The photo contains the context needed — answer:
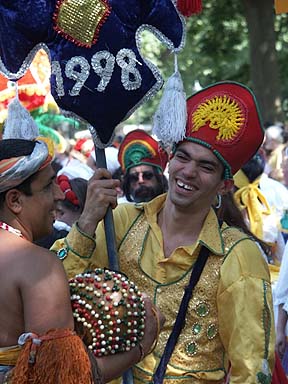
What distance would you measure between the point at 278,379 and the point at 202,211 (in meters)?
1.05

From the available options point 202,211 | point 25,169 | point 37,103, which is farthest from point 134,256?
point 37,103

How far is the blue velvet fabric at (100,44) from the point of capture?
3.40 m

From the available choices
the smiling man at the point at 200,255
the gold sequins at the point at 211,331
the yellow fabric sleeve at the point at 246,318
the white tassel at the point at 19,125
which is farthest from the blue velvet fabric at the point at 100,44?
the gold sequins at the point at 211,331

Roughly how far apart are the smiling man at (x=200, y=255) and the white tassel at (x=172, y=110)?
6.6 inches

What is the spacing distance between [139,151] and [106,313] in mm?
4312

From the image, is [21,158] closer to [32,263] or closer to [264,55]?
[32,263]

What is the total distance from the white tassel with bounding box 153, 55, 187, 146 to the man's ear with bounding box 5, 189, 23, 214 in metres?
0.89

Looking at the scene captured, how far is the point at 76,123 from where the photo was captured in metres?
3.83

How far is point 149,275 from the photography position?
3578 mm

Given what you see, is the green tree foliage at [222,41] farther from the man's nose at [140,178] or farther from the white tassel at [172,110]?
the white tassel at [172,110]

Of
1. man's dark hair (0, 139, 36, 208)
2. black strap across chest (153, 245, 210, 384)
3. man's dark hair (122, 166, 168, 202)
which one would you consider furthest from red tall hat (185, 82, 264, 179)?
man's dark hair (122, 166, 168, 202)

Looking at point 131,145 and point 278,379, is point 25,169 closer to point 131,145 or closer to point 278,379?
point 278,379

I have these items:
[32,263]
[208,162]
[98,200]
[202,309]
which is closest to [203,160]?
[208,162]

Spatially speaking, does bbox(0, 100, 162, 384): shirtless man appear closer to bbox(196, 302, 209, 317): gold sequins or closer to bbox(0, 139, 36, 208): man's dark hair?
bbox(0, 139, 36, 208): man's dark hair
